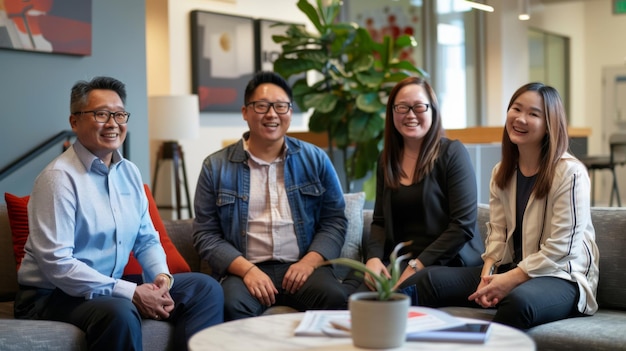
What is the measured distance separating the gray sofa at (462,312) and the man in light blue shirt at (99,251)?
83mm

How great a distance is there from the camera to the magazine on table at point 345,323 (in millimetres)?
1902

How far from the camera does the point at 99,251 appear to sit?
262 cm

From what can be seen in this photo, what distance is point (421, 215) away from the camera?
304 centimetres

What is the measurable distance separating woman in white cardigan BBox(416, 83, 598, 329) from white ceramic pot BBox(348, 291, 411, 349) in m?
0.83

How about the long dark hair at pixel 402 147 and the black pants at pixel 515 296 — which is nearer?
the black pants at pixel 515 296

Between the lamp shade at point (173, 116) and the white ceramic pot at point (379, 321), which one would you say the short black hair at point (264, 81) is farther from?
the lamp shade at point (173, 116)

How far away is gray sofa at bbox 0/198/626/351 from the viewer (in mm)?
2355

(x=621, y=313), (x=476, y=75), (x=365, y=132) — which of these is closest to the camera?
(x=621, y=313)

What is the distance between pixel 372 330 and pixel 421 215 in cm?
134

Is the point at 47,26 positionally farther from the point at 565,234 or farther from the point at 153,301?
the point at 565,234

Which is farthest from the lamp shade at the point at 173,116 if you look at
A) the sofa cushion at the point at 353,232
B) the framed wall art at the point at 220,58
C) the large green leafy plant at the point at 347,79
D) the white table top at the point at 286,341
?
the white table top at the point at 286,341

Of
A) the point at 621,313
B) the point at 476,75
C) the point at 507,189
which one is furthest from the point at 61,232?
the point at 476,75

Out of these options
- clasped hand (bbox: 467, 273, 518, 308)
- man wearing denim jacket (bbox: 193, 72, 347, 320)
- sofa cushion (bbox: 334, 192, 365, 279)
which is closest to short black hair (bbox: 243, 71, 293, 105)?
man wearing denim jacket (bbox: 193, 72, 347, 320)

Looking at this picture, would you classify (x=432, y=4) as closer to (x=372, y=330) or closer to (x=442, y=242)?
(x=442, y=242)
